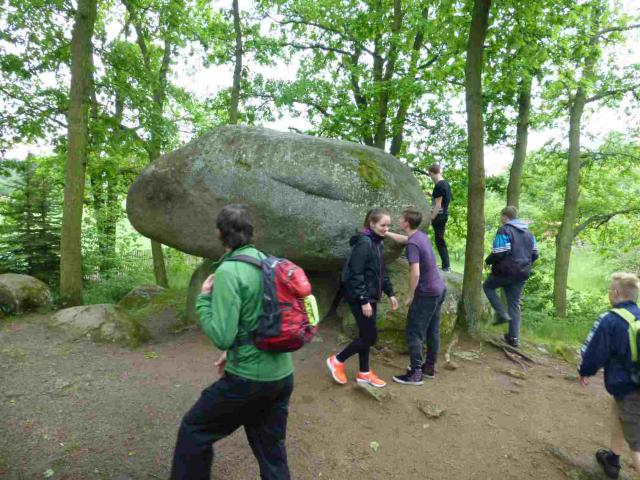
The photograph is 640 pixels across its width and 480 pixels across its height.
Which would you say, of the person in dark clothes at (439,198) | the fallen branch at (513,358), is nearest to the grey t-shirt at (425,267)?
the fallen branch at (513,358)

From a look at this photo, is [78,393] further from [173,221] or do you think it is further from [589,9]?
[589,9]

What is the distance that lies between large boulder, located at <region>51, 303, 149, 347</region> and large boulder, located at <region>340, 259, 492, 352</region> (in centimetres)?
337

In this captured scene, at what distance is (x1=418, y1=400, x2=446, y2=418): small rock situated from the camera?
14.0ft

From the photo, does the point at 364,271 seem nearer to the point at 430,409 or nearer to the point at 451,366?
the point at 430,409

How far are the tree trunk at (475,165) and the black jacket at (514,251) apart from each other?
16.7 inches

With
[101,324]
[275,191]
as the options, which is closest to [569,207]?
[275,191]

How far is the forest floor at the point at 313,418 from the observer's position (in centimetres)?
343

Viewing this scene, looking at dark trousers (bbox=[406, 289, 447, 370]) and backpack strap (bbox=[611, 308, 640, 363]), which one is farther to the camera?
dark trousers (bbox=[406, 289, 447, 370])

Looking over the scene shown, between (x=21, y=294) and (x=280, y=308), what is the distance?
21.1 ft

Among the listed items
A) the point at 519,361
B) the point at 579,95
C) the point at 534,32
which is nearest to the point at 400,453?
the point at 519,361

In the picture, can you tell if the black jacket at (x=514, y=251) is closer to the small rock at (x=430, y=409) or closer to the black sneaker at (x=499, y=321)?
the black sneaker at (x=499, y=321)

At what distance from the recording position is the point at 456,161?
1230cm

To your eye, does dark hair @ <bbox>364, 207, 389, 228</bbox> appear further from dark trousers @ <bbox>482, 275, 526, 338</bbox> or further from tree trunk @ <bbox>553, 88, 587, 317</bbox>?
tree trunk @ <bbox>553, 88, 587, 317</bbox>

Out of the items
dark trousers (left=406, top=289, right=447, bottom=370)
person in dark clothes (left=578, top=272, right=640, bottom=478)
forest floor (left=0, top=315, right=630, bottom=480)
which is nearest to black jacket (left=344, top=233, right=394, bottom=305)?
dark trousers (left=406, top=289, right=447, bottom=370)
